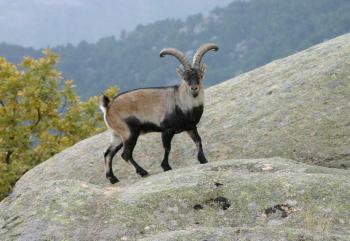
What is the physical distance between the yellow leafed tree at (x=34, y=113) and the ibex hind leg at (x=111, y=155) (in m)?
17.8

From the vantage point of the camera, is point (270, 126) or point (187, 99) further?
point (270, 126)

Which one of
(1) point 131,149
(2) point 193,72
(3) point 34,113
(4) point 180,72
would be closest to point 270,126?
(4) point 180,72

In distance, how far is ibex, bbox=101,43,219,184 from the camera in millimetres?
16562

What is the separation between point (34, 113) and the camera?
1483 inches

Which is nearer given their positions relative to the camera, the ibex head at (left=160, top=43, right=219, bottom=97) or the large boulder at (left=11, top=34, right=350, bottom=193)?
the ibex head at (left=160, top=43, right=219, bottom=97)

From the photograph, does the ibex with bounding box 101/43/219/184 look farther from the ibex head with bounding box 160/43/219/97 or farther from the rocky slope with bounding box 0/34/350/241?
the rocky slope with bounding box 0/34/350/241

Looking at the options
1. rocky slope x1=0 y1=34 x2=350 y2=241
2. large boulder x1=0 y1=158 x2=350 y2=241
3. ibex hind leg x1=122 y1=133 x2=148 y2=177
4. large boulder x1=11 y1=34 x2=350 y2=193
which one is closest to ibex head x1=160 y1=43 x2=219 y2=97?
ibex hind leg x1=122 y1=133 x2=148 y2=177

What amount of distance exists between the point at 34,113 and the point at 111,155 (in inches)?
828

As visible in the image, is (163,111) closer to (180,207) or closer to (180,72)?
(180,72)

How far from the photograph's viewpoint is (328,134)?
18.3 meters

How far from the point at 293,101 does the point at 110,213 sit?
11.0 m

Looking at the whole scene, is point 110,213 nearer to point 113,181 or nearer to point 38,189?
point 38,189

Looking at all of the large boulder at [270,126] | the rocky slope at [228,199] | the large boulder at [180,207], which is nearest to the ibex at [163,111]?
the large boulder at [270,126]

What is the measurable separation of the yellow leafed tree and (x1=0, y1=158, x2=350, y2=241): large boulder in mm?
23517
